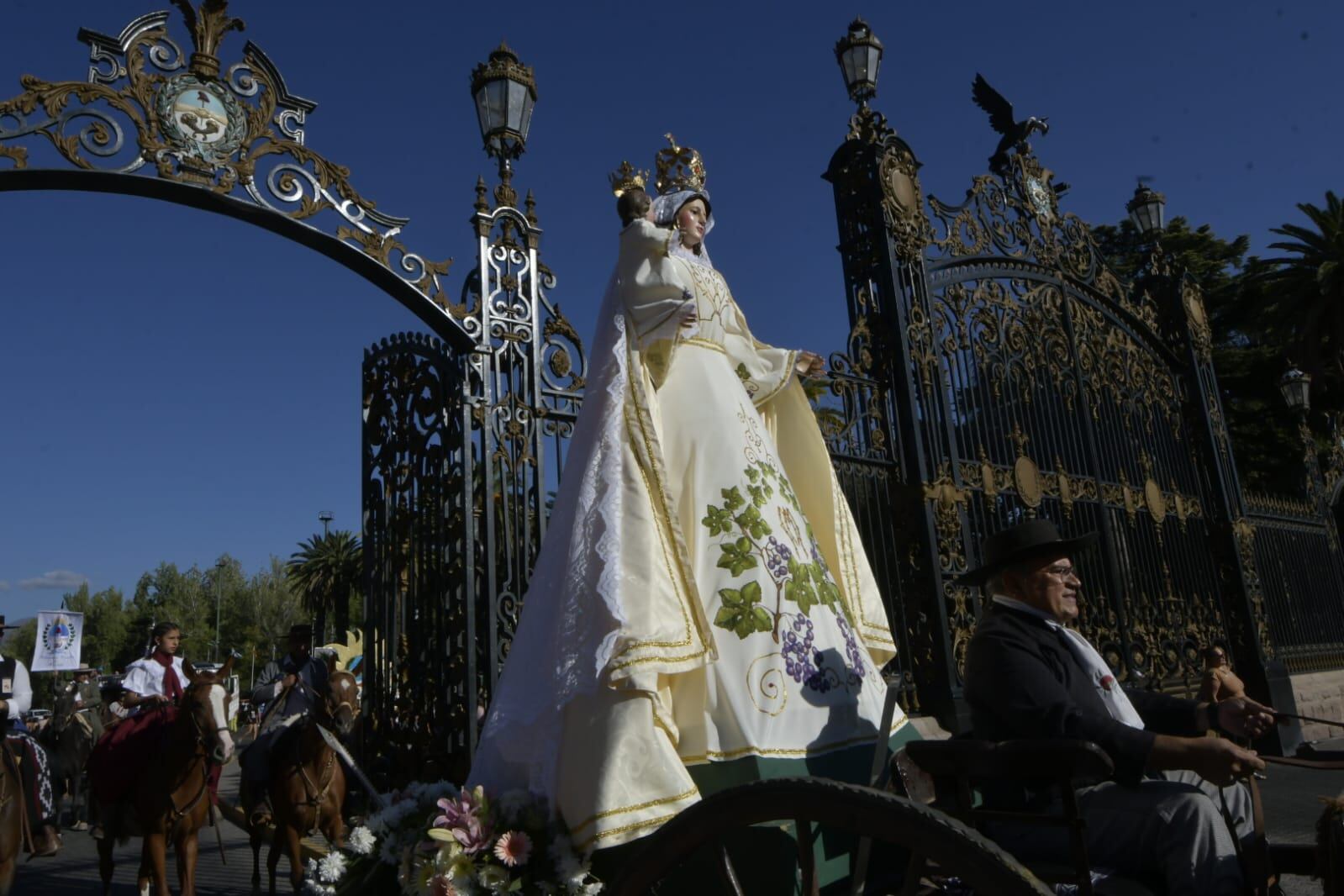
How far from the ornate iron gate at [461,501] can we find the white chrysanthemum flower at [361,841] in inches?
71.0

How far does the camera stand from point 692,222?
3896mm

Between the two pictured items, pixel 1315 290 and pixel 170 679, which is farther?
pixel 1315 290

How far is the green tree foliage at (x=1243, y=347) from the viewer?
2081 cm

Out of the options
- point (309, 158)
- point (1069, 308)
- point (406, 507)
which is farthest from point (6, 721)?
point (1069, 308)

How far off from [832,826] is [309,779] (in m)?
4.88

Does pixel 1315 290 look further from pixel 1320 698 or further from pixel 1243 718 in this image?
pixel 1243 718

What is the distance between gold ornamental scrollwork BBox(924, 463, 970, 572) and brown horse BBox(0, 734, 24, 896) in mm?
5669

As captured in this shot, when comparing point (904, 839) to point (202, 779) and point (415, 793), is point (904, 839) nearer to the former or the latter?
point (415, 793)

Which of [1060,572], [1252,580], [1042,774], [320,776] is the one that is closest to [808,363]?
[1060,572]

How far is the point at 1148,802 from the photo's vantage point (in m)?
1.97

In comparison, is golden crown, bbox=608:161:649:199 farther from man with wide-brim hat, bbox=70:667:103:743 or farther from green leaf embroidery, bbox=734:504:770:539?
man with wide-brim hat, bbox=70:667:103:743

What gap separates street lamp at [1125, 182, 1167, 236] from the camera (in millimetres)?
10125

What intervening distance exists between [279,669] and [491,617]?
2798 mm

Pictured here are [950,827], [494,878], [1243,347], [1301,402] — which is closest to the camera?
[950,827]
